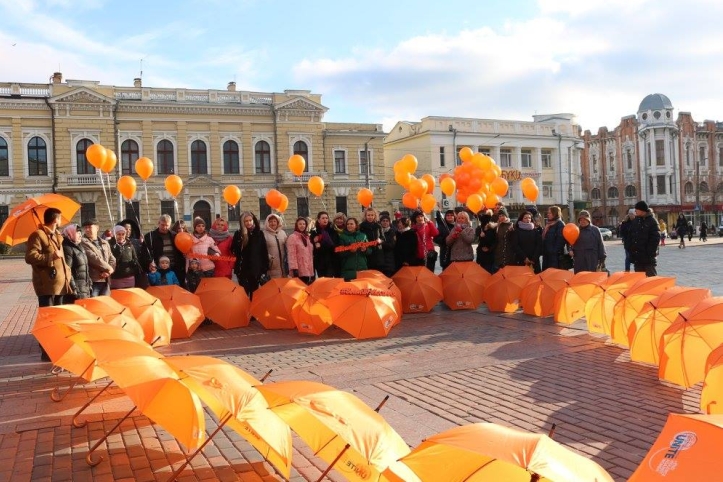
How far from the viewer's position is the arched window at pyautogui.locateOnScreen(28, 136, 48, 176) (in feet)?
134

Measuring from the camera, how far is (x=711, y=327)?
5.80 m

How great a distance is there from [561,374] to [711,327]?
152 centimetres

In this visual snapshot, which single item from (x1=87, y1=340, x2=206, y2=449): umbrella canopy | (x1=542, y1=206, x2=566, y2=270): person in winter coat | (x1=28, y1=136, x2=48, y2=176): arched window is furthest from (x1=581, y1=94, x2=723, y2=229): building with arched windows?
(x1=87, y1=340, x2=206, y2=449): umbrella canopy

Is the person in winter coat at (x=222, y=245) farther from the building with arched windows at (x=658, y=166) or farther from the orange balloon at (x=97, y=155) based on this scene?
the building with arched windows at (x=658, y=166)

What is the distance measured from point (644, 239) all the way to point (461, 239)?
301 centimetres

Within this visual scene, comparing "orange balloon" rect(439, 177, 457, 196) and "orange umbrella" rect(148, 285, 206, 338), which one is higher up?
"orange balloon" rect(439, 177, 457, 196)

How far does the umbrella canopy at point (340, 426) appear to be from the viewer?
3182mm

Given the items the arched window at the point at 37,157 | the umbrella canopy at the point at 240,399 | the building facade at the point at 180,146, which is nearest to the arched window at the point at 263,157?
the building facade at the point at 180,146

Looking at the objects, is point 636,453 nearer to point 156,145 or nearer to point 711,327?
point 711,327

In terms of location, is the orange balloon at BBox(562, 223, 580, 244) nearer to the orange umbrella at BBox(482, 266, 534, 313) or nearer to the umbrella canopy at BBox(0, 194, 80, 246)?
the orange umbrella at BBox(482, 266, 534, 313)

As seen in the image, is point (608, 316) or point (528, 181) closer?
point (608, 316)

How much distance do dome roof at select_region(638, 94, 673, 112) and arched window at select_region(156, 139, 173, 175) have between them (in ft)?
158

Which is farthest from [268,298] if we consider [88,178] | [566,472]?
[88,178]

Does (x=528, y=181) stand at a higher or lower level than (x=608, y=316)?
higher
